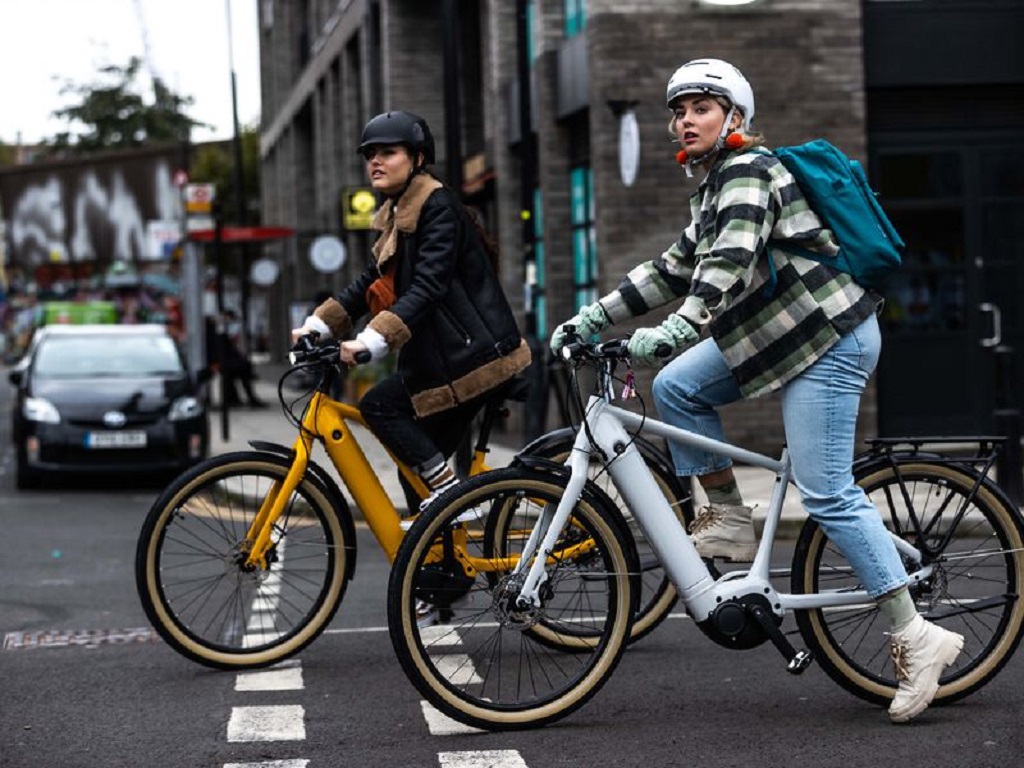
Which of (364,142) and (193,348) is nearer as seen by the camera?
(364,142)

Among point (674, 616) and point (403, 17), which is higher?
point (403, 17)

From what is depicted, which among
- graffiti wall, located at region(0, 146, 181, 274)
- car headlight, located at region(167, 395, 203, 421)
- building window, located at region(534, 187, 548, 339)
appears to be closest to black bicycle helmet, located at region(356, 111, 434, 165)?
car headlight, located at region(167, 395, 203, 421)

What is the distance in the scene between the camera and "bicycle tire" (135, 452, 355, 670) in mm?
6652

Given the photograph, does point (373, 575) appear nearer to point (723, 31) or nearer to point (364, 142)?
point (364, 142)

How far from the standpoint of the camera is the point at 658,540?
5926 mm

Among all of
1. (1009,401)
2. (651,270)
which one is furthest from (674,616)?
(1009,401)

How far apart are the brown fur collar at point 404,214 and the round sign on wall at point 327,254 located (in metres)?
20.5

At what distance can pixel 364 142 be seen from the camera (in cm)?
688

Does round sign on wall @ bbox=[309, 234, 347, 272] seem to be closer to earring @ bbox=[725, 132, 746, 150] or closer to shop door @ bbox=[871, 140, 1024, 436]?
shop door @ bbox=[871, 140, 1024, 436]

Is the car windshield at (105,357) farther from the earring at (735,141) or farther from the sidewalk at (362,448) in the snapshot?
the earring at (735,141)

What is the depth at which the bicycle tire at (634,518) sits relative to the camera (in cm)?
614

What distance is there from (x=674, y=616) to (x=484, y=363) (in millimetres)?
1696

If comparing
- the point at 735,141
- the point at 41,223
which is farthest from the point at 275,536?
the point at 41,223

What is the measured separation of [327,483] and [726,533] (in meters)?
1.46
